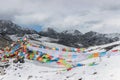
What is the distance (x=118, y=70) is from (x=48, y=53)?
20.9m

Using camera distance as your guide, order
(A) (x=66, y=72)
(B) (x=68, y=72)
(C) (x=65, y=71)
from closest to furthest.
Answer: (B) (x=68, y=72) → (A) (x=66, y=72) → (C) (x=65, y=71)

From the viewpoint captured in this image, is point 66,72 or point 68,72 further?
point 66,72

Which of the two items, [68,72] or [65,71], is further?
[65,71]

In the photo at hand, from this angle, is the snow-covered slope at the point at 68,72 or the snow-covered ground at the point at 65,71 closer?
the snow-covered slope at the point at 68,72

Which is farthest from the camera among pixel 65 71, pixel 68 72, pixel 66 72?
pixel 65 71

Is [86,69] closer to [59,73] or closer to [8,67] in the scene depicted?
[59,73]

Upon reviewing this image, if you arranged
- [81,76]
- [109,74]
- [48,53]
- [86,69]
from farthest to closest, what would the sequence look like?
[48,53] < [86,69] < [81,76] < [109,74]

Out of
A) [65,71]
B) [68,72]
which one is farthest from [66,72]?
[65,71]

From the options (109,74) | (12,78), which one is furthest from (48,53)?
(109,74)

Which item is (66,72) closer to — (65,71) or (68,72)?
(68,72)

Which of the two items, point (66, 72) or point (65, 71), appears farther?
point (65, 71)

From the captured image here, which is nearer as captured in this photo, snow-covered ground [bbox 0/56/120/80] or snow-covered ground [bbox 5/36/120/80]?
snow-covered ground [bbox 0/56/120/80]

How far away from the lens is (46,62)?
155 ft

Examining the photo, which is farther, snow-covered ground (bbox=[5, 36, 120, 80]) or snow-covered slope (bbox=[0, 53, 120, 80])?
snow-covered ground (bbox=[5, 36, 120, 80])
